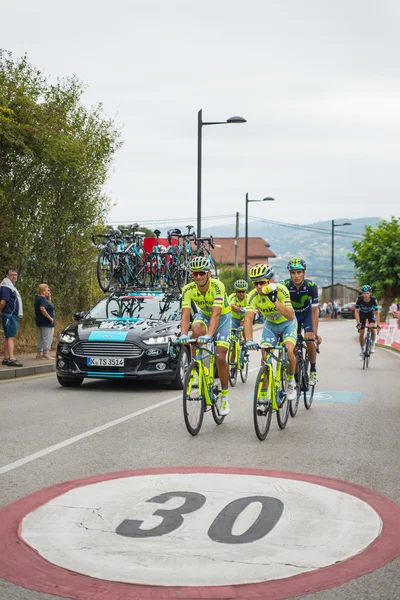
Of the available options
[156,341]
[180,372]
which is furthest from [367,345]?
[156,341]

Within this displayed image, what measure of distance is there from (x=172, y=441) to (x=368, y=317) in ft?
40.6

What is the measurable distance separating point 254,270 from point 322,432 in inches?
77.0

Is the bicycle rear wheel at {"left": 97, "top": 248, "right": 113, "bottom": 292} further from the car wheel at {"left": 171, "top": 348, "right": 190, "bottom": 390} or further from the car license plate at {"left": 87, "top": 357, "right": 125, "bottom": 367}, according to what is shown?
the car license plate at {"left": 87, "top": 357, "right": 125, "bottom": 367}

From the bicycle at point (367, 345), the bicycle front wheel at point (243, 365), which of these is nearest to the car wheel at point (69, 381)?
the bicycle front wheel at point (243, 365)

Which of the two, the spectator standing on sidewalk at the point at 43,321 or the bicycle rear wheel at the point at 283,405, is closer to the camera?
the bicycle rear wheel at the point at 283,405

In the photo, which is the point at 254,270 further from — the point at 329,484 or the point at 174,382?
the point at 174,382

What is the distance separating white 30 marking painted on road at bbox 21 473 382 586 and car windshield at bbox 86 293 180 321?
7675 mm

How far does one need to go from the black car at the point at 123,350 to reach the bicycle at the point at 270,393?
3.74 m

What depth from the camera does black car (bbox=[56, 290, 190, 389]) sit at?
13.0 metres

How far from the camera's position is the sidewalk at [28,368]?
605 inches

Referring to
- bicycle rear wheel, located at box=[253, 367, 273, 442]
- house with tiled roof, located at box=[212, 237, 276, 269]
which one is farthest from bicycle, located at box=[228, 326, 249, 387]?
house with tiled roof, located at box=[212, 237, 276, 269]

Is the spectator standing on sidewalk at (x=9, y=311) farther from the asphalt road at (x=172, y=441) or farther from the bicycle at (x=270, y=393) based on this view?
the bicycle at (x=270, y=393)

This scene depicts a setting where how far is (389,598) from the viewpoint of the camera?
159 inches

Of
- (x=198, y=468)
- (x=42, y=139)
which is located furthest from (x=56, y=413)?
(x=42, y=139)
